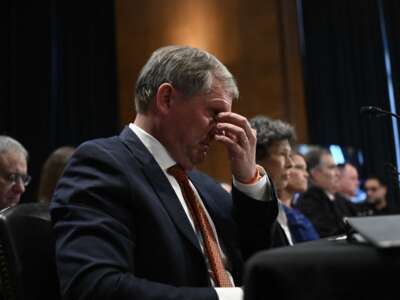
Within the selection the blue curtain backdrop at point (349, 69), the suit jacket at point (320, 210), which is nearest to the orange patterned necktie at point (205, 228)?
the suit jacket at point (320, 210)

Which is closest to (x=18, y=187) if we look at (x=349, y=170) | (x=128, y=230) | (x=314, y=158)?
(x=128, y=230)

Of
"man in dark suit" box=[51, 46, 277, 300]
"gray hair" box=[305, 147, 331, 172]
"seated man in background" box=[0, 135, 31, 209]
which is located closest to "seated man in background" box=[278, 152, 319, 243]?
"gray hair" box=[305, 147, 331, 172]

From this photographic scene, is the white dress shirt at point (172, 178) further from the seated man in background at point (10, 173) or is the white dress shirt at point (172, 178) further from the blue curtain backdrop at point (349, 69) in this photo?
the blue curtain backdrop at point (349, 69)

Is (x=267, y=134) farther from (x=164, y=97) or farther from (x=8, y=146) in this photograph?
(x=164, y=97)

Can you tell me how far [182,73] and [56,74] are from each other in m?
5.36

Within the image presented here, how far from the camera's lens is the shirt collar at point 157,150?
1.59m

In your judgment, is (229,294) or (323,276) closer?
(323,276)

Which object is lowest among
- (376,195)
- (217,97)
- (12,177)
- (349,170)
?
(376,195)

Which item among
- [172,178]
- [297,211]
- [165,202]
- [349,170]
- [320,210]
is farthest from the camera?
[349,170]

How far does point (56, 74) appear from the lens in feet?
21.9

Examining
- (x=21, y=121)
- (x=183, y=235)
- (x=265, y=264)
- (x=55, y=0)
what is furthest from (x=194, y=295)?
(x=55, y=0)

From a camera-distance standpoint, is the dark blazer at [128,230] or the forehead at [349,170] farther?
the forehead at [349,170]

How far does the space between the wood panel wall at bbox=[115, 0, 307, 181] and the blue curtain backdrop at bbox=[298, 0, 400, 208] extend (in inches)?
11.2

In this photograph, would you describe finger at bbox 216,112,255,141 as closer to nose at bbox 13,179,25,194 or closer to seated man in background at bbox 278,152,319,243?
seated man in background at bbox 278,152,319,243
